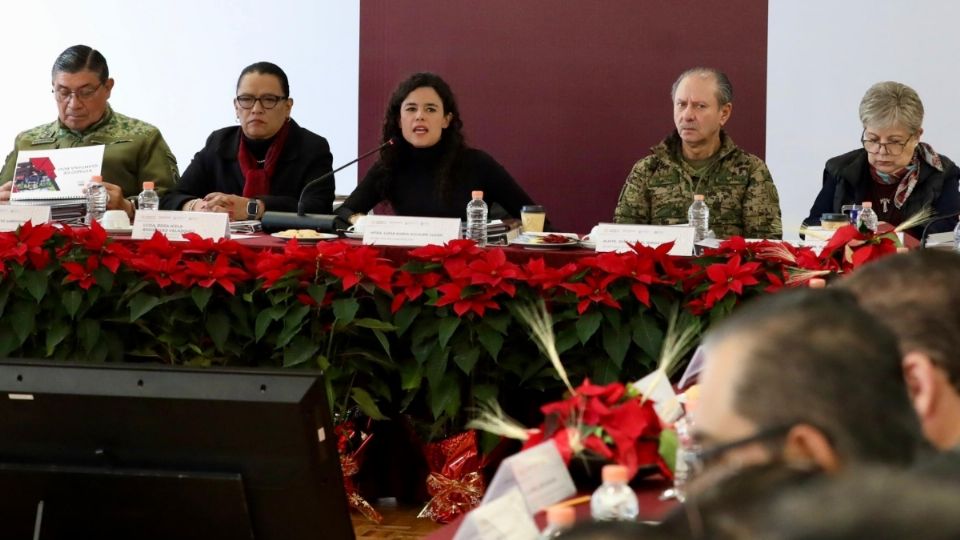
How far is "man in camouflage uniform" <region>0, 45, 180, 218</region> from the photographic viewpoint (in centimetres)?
460

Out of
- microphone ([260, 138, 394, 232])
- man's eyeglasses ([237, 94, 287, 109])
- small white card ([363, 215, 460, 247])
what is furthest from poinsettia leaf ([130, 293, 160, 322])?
man's eyeglasses ([237, 94, 287, 109])

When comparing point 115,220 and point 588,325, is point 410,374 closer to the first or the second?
point 588,325

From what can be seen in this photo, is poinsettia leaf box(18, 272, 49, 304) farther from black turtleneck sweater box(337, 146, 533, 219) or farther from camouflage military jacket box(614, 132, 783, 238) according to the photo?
camouflage military jacket box(614, 132, 783, 238)

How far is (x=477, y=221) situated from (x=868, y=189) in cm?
140

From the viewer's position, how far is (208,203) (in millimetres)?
4199

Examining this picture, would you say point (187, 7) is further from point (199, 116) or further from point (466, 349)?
point (466, 349)

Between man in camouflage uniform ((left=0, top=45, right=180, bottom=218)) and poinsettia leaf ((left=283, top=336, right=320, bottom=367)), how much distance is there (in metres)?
1.75

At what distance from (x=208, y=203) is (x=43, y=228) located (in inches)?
44.0

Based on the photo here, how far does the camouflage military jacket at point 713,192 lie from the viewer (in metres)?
4.11

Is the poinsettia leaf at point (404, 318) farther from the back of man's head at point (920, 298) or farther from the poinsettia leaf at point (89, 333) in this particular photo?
the back of man's head at point (920, 298)

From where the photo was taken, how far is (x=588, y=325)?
115 inches

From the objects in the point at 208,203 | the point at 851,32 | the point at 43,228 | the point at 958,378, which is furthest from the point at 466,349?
the point at 851,32

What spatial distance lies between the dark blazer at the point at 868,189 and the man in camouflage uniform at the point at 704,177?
0.63ft

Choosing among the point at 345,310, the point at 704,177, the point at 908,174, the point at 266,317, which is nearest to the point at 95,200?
the point at 266,317
